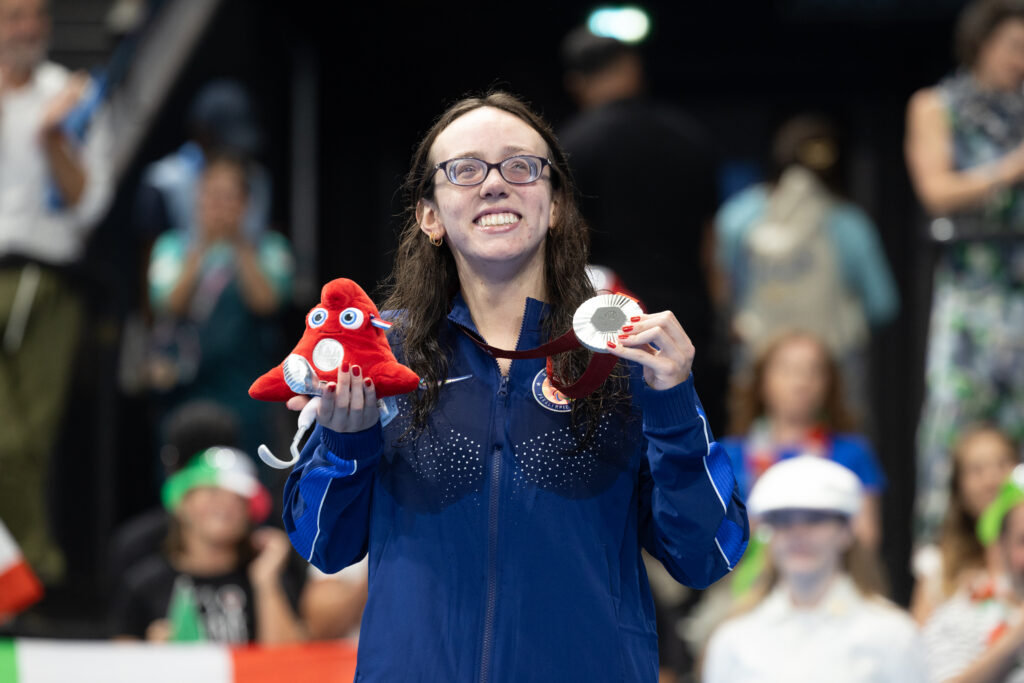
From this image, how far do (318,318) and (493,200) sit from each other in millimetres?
401

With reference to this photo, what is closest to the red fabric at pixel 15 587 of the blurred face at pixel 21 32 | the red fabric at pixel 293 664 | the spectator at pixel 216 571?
the red fabric at pixel 293 664

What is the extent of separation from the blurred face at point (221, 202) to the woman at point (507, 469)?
4514 millimetres

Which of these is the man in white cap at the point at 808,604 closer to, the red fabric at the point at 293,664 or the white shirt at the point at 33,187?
the red fabric at the point at 293,664

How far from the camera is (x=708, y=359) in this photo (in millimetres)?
6504

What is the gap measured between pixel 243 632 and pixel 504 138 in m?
3.30

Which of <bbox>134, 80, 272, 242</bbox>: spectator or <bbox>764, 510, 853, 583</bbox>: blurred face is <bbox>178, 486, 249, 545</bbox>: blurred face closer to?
<bbox>134, 80, 272, 242</bbox>: spectator

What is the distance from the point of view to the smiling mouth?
280 centimetres

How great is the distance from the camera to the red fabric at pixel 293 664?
4926mm

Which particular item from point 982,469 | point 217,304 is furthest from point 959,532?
point 217,304

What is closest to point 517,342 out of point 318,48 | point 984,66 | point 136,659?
point 136,659

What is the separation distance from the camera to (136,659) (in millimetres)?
4855

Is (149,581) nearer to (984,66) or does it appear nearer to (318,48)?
(984,66)

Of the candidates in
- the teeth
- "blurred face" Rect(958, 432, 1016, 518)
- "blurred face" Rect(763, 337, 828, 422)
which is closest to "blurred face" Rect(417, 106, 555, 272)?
the teeth

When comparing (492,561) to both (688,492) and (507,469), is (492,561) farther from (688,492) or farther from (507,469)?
(688,492)
